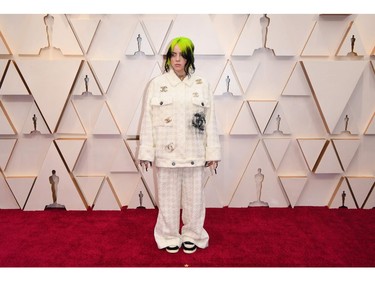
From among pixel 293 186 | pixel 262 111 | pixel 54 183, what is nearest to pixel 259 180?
pixel 293 186

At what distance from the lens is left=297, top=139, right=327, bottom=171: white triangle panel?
10.4 ft

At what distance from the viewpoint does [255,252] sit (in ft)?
8.05

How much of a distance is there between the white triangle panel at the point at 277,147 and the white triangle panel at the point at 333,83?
378mm

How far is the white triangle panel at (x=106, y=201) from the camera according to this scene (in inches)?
126

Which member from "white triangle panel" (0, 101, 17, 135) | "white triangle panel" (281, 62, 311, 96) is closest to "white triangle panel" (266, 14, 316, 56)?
"white triangle panel" (281, 62, 311, 96)

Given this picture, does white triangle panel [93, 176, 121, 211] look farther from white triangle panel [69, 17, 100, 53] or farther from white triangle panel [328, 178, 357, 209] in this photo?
white triangle panel [328, 178, 357, 209]

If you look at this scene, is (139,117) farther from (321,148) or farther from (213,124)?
(321,148)

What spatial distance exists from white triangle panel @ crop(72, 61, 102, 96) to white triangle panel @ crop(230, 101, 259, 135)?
3.70 feet

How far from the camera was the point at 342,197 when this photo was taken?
128 inches

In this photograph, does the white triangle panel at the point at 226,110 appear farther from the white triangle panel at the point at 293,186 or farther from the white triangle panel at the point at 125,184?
the white triangle panel at the point at 125,184

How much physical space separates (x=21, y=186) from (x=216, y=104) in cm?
174

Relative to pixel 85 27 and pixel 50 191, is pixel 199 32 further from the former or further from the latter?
pixel 50 191

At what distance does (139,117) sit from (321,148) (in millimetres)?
1524

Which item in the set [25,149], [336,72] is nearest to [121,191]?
[25,149]
